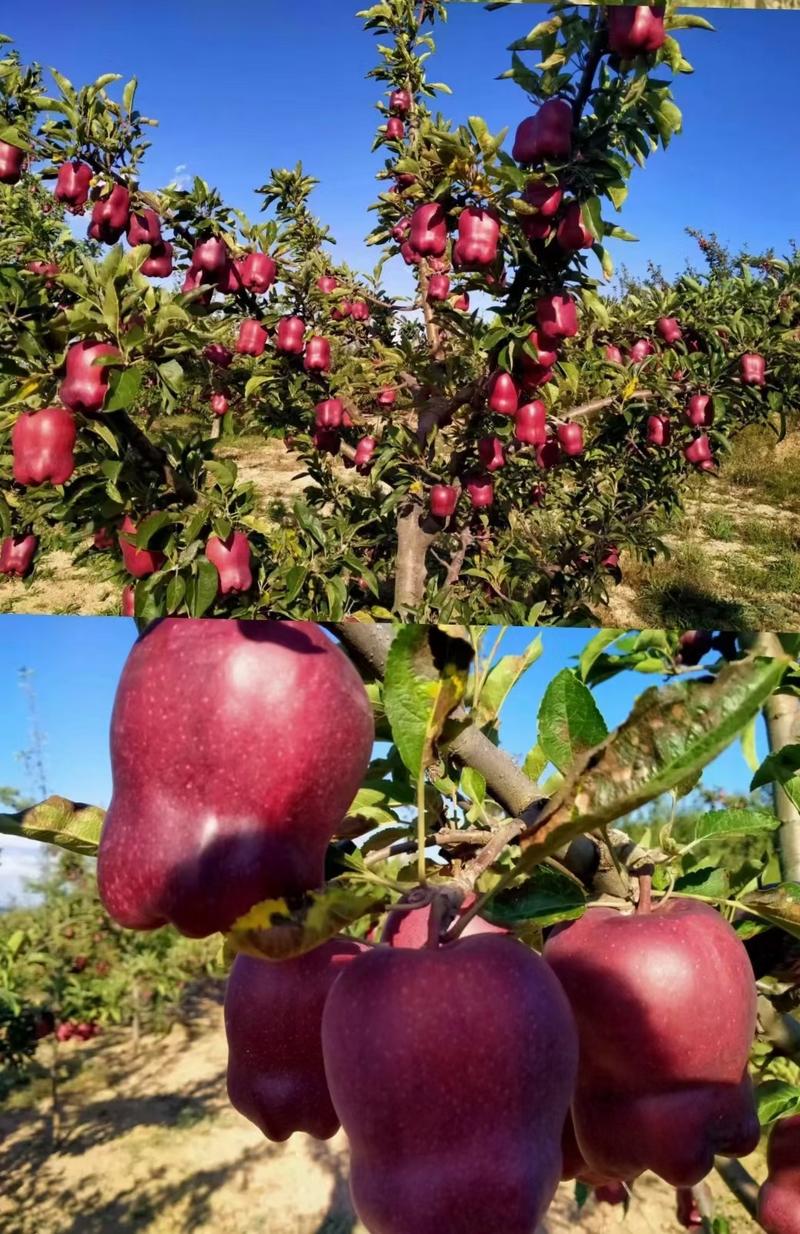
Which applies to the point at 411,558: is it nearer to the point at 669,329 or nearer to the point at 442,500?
the point at 442,500

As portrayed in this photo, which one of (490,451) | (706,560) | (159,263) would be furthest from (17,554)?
(706,560)

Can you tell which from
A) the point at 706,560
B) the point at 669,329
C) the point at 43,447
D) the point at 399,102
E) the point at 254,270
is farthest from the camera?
the point at 706,560

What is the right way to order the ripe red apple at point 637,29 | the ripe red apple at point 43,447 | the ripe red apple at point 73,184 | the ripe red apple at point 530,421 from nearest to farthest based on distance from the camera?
the ripe red apple at point 43,447, the ripe red apple at point 637,29, the ripe red apple at point 73,184, the ripe red apple at point 530,421

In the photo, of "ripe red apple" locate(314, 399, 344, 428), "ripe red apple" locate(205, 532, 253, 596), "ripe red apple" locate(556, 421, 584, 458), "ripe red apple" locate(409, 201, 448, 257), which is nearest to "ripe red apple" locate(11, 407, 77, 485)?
"ripe red apple" locate(205, 532, 253, 596)

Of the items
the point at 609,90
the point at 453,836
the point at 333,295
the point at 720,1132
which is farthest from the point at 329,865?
the point at 333,295

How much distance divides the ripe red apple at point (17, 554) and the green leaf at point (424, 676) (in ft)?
3.58

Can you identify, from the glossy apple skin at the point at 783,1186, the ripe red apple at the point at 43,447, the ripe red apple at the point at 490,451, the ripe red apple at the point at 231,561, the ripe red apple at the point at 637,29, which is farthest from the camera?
the ripe red apple at the point at 490,451

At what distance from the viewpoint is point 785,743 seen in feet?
1.62

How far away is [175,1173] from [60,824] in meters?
2.42

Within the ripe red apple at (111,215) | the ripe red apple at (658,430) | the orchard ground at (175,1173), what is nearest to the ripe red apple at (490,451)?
the ripe red apple at (658,430)

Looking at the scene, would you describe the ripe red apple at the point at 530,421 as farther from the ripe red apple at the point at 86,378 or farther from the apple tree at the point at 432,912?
the apple tree at the point at 432,912

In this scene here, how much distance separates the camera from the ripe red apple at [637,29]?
3.02 ft

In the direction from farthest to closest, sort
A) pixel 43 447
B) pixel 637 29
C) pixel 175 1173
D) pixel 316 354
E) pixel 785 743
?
pixel 175 1173
pixel 316 354
pixel 637 29
pixel 43 447
pixel 785 743

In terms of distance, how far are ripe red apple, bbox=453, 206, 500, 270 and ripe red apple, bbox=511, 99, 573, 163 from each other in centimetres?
9
